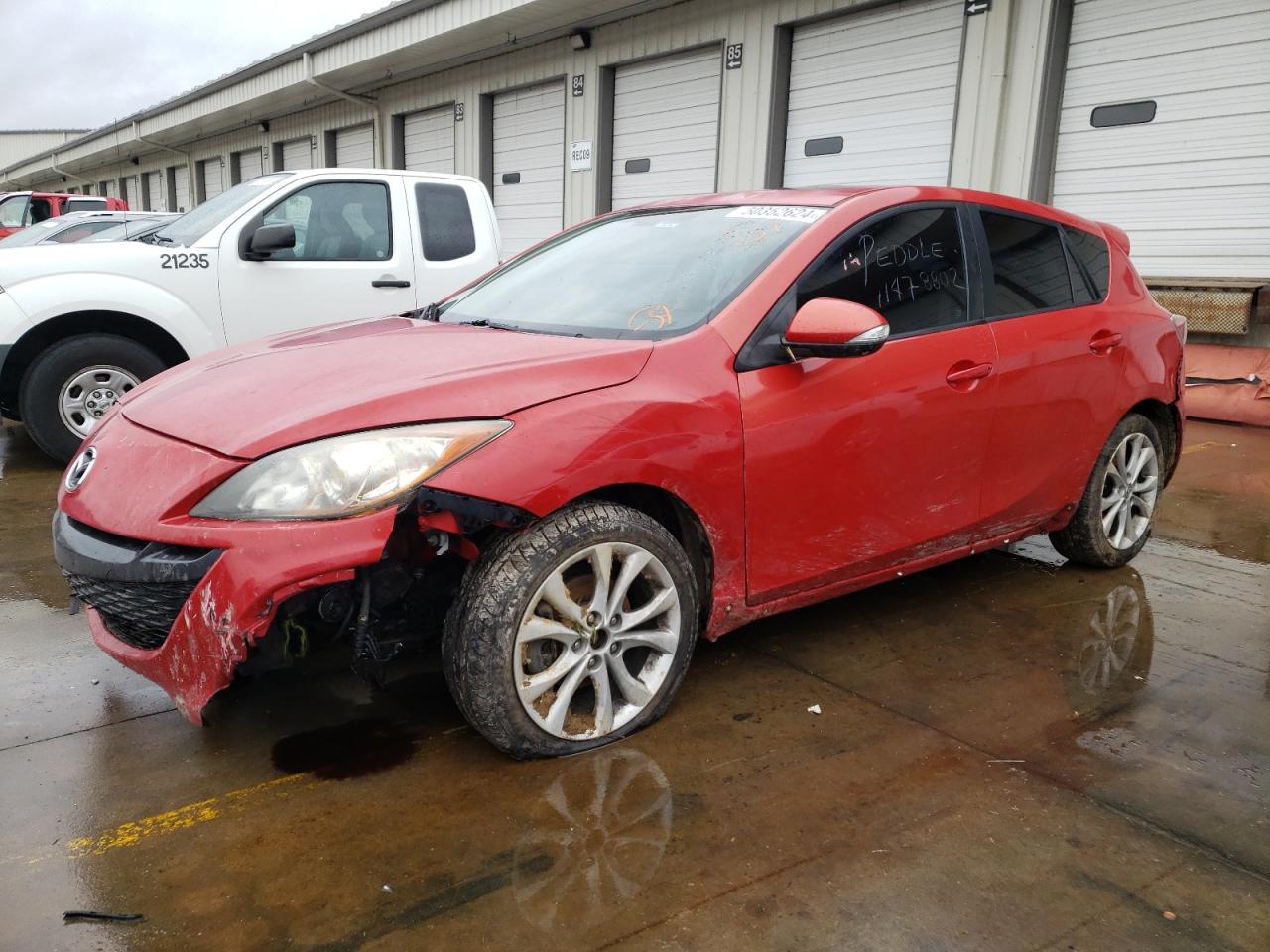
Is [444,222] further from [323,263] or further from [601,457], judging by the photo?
[601,457]

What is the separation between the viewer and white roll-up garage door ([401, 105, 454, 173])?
1558 cm

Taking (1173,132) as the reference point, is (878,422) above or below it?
below

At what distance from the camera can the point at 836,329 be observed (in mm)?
2787

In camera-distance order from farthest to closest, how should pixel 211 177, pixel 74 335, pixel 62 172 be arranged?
1. pixel 62 172
2. pixel 211 177
3. pixel 74 335

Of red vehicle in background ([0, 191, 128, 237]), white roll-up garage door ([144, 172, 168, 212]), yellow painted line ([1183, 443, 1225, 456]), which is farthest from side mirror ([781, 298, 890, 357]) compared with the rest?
white roll-up garage door ([144, 172, 168, 212])

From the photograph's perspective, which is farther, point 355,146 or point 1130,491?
point 355,146

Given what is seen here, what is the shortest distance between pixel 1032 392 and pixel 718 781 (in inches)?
77.2

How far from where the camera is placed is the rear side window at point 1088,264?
397cm

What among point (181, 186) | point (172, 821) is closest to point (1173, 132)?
point (172, 821)

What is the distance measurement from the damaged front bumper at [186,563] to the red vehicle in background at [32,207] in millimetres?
14649

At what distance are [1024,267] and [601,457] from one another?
2.11m

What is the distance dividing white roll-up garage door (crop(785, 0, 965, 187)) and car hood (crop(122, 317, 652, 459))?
7.21 m

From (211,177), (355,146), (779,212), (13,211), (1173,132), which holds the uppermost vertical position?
(355,146)

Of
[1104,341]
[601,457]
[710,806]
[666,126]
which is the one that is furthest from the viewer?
[666,126]
